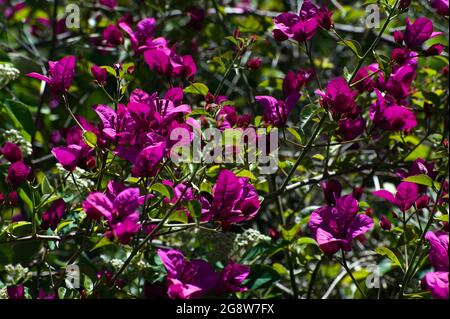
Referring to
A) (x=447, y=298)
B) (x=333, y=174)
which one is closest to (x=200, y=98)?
(x=333, y=174)

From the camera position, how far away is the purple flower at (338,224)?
3.43ft

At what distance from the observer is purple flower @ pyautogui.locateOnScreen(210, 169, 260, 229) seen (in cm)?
98

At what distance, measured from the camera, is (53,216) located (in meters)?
1.12

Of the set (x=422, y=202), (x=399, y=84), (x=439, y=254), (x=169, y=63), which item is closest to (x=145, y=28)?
(x=169, y=63)

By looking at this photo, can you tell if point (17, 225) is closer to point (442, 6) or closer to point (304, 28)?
point (304, 28)

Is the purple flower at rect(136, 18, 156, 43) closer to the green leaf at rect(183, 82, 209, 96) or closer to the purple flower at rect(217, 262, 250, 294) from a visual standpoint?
the green leaf at rect(183, 82, 209, 96)

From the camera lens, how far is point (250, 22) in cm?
193

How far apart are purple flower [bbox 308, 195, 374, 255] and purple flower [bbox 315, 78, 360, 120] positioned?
0.46ft

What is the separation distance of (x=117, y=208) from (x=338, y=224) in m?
0.35

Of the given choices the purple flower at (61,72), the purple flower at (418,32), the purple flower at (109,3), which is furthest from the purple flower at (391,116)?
the purple flower at (109,3)

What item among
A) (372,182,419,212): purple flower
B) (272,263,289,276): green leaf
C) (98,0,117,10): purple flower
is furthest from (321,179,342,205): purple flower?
(98,0,117,10): purple flower
